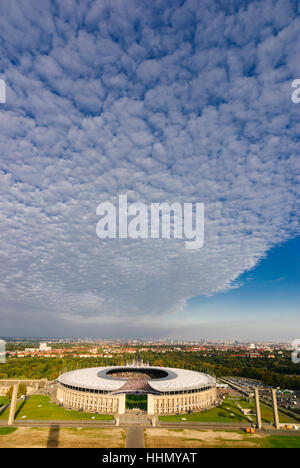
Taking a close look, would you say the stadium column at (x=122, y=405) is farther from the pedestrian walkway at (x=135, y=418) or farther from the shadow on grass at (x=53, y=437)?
the shadow on grass at (x=53, y=437)

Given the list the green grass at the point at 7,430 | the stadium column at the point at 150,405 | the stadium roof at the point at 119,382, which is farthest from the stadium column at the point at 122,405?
the green grass at the point at 7,430

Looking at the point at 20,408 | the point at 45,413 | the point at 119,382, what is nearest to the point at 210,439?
the point at 119,382

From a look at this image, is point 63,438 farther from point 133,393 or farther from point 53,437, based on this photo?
point 133,393

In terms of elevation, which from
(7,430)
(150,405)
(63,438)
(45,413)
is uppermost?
(63,438)

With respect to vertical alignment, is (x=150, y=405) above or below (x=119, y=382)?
below

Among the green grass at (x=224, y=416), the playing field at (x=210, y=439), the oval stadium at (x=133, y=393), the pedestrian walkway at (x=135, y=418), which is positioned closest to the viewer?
the playing field at (x=210, y=439)
